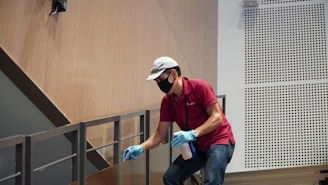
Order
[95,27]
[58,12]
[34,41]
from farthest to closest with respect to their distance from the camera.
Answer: [95,27] → [58,12] → [34,41]

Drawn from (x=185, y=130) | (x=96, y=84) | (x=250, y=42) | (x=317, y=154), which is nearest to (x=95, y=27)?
(x=96, y=84)

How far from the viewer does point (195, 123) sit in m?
2.91

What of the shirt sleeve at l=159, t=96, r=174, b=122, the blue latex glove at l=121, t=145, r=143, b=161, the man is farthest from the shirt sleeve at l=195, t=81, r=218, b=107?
the blue latex glove at l=121, t=145, r=143, b=161

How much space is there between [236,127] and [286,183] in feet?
3.23

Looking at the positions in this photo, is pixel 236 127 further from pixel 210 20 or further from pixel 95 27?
pixel 95 27

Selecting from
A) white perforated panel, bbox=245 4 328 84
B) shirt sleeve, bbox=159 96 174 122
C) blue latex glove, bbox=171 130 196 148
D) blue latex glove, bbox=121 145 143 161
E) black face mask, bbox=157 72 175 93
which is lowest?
blue latex glove, bbox=121 145 143 161

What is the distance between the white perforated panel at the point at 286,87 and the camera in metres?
5.82

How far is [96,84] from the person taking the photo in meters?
3.24

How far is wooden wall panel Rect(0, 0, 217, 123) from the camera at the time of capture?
8.13 ft

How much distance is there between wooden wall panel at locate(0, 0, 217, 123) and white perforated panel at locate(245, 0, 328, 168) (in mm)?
1476

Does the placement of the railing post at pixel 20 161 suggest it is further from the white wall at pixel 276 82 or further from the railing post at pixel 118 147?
the white wall at pixel 276 82

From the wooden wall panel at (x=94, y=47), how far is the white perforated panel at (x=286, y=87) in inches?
58.1

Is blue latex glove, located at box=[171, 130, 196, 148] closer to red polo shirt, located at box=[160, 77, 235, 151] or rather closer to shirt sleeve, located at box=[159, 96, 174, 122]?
red polo shirt, located at box=[160, 77, 235, 151]

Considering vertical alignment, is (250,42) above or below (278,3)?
below
